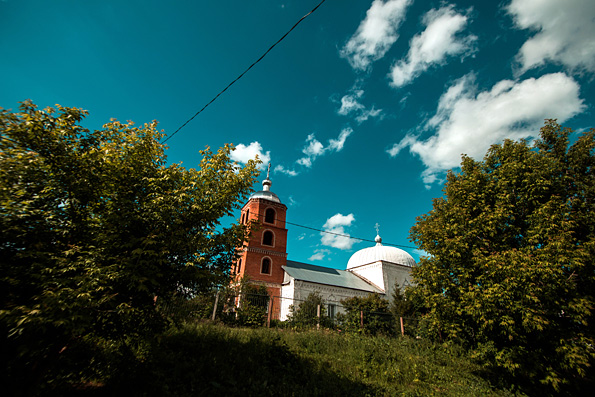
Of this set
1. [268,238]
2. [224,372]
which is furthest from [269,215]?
[224,372]

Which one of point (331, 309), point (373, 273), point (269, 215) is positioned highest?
point (269, 215)

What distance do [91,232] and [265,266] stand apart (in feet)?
77.3

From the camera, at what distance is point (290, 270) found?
86.4 feet

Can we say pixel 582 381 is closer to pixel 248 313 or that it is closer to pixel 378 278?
pixel 248 313

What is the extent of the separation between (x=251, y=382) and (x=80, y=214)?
17.3 ft

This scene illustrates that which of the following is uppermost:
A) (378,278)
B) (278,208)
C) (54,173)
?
(278,208)

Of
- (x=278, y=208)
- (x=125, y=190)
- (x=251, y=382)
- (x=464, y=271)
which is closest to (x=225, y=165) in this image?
(x=125, y=190)

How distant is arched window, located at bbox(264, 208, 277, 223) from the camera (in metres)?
29.4

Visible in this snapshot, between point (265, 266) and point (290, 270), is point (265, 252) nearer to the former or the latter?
point (265, 266)

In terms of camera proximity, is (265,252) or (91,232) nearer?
(91,232)

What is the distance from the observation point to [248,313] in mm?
12922

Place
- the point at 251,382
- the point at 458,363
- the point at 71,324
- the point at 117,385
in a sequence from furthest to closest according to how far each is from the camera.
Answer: the point at 458,363 < the point at 251,382 < the point at 117,385 < the point at 71,324

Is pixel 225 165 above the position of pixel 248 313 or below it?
above

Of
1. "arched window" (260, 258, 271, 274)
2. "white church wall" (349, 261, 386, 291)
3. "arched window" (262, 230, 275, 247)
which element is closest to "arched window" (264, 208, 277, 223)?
"arched window" (262, 230, 275, 247)
